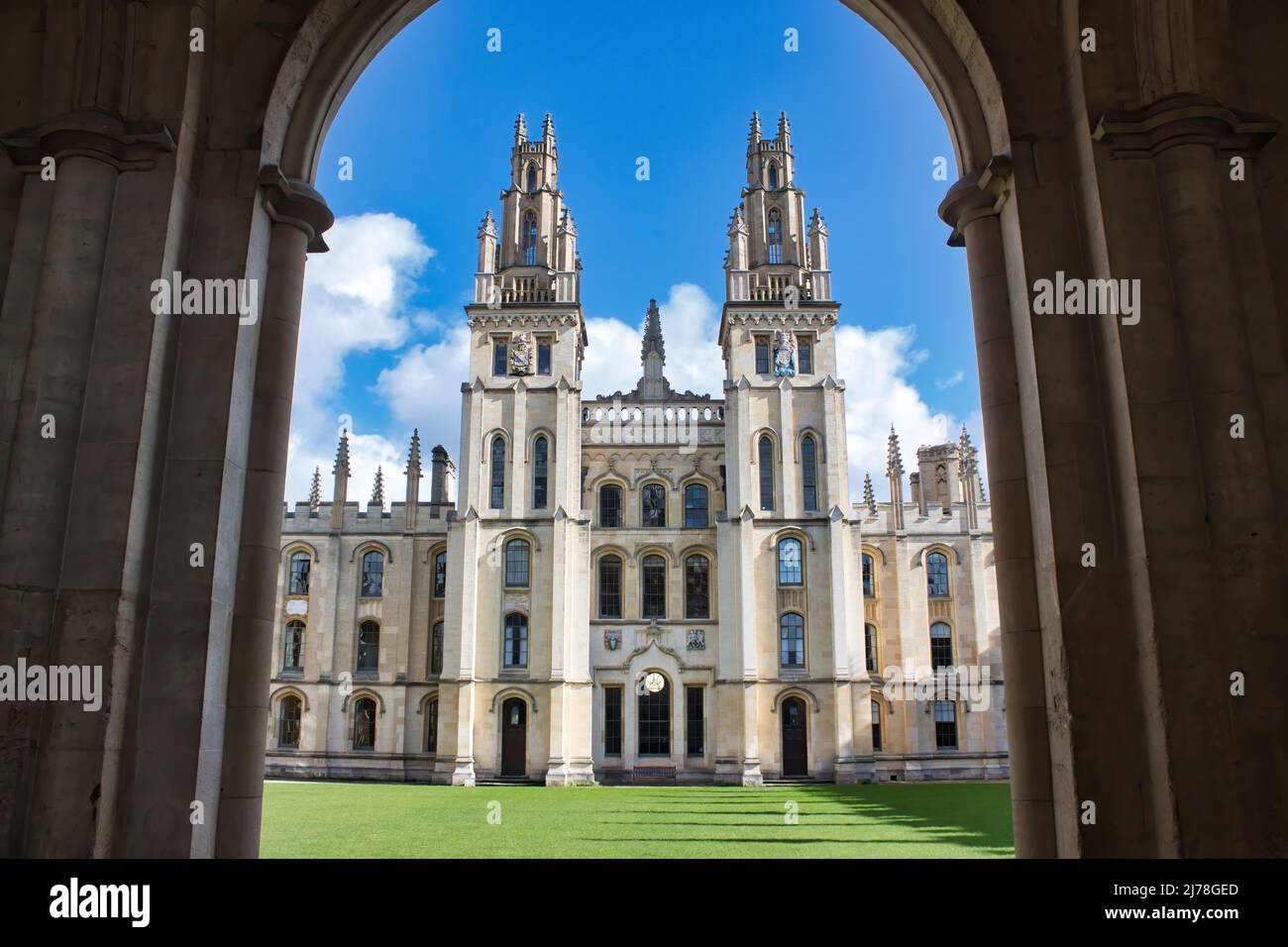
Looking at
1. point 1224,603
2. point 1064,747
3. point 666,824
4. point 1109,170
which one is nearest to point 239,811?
point 1064,747

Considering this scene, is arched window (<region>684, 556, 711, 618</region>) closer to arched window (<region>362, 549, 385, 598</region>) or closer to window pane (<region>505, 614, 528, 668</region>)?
window pane (<region>505, 614, 528, 668</region>)

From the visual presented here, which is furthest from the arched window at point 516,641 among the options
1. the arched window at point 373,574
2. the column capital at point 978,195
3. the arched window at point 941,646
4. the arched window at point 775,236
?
the column capital at point 978,195

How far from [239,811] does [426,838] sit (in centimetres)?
1209

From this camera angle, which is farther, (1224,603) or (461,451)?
(461,451)

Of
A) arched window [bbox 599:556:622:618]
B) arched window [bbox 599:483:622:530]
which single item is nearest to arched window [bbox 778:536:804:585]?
arched window [bbox 599:556:622:618]

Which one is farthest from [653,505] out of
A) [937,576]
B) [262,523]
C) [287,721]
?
[262,523]

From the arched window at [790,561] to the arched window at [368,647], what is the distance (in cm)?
1865

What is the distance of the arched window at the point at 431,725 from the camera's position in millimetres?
43156

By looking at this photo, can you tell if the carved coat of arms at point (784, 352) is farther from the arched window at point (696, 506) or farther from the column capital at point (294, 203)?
the column capital at point (294, 203)

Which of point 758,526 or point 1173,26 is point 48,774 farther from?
point 758,526
